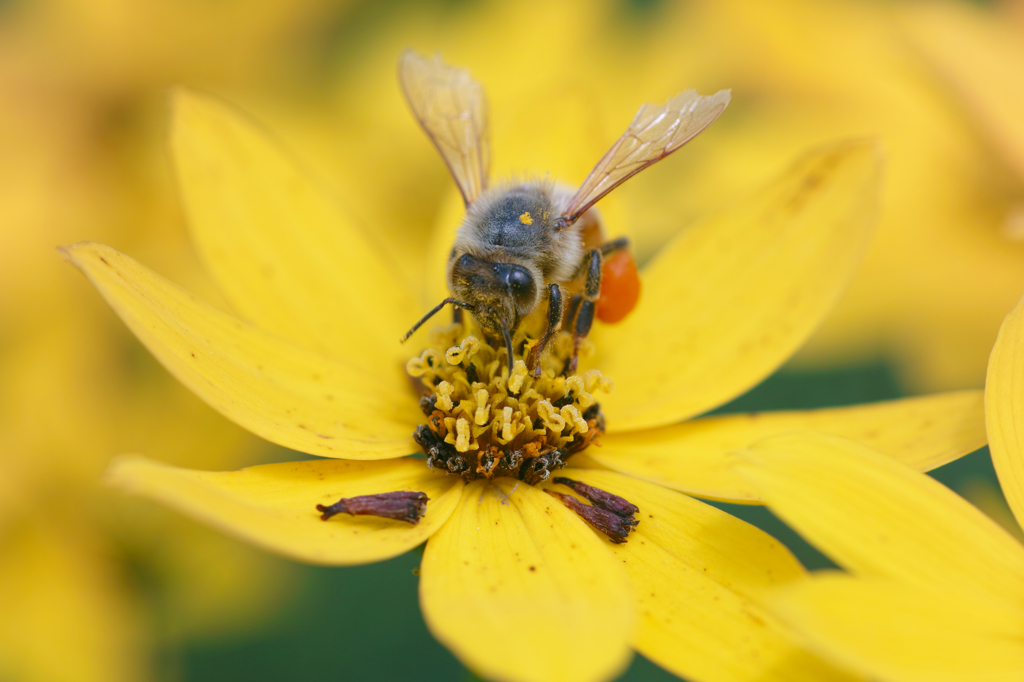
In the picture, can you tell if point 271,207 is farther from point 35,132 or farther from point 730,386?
point 35,132

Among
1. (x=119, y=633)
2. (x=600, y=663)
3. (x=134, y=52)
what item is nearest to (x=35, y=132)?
(x=134, y=52)

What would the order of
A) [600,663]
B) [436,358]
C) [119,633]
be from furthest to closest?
[119,633]
[436,358]
[600,663]

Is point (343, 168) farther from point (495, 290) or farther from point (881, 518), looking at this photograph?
point (881, 518)

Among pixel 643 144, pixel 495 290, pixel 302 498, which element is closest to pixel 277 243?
pixel 495 290

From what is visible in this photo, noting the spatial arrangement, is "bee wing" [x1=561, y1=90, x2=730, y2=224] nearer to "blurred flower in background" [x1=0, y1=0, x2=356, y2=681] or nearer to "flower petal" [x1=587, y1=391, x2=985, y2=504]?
"flower petal" [x1=587, y1=391, x2=985, y2=504]

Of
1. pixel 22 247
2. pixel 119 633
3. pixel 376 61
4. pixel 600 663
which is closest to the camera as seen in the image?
pixel 600 663
